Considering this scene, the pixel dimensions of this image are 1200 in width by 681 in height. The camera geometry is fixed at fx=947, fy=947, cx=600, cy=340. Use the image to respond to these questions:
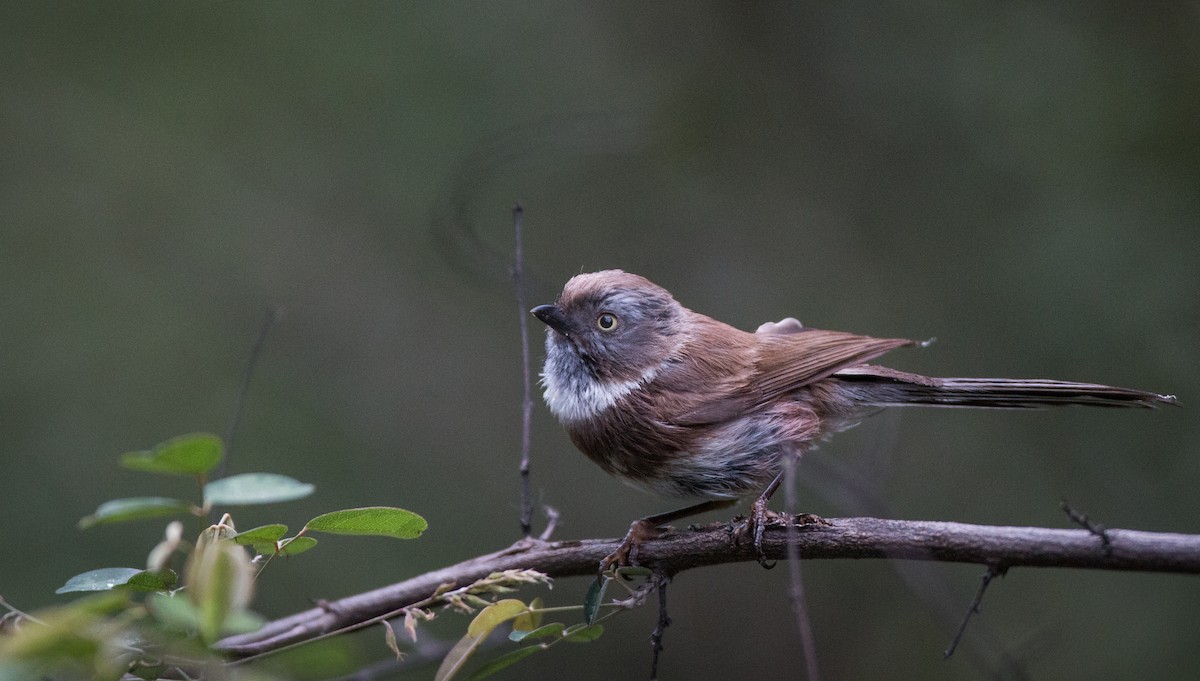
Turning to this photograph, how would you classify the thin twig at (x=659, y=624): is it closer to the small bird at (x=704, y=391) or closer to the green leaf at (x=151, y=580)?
the small bird at (x=704, y=391)

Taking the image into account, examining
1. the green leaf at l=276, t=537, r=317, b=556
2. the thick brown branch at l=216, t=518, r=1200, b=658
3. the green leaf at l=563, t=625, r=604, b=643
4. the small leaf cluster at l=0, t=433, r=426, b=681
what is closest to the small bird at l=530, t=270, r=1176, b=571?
the thick brown branch at l=216, t=518, r=1200, b=658

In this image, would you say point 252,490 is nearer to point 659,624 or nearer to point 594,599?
point 594,599

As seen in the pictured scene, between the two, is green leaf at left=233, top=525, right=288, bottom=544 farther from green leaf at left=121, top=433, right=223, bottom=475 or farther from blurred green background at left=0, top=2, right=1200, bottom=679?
blurred green background at left=0, top=2, right=1200, bottom=679

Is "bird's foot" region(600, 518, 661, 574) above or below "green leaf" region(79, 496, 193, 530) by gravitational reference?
below

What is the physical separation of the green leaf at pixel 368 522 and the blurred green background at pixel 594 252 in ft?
10.7

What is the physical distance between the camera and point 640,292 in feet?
12.6

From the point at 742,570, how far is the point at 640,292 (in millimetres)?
3051

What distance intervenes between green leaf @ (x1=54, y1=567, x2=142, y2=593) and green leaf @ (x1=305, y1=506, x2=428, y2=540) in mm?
432

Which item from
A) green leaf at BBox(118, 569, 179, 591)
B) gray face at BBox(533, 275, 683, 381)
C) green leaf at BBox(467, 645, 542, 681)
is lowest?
green leaf at BBox(467, 645, 542, 681)

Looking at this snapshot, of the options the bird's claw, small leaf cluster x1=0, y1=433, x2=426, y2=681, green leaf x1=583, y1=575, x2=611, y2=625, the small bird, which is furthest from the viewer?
the small bird

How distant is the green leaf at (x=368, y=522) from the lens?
6.53ft

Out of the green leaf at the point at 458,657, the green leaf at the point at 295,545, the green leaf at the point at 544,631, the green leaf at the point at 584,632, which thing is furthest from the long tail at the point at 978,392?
the green leaf at the point at 295,545

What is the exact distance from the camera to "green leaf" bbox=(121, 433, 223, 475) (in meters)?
1.46

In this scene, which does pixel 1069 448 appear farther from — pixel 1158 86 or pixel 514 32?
pixel 514 32
